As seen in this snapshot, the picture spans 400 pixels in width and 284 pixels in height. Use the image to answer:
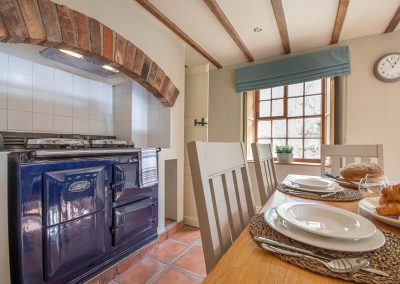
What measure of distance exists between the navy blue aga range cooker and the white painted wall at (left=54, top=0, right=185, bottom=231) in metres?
0.49

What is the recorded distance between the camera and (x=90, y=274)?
1355 mm

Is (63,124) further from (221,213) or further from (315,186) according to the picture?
(315,186)

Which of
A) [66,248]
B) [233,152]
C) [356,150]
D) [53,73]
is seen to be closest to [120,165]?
[66,248]

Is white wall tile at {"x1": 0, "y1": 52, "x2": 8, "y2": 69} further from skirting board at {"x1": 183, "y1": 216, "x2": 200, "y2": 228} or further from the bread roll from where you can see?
the bread roll

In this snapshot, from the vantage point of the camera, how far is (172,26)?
201 cm

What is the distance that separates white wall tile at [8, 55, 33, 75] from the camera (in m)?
1.64

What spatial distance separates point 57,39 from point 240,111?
230 cm

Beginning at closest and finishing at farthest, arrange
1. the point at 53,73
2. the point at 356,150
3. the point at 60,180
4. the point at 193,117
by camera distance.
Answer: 1. the point at 60,180
2. the point at 356,150
3. the point at 53,73
4. the point at 193,117

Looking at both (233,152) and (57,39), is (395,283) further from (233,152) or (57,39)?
(57,39)

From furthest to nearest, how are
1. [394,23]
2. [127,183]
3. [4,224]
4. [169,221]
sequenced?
[169,221] < [394,23] < [127,183] < [4,224]

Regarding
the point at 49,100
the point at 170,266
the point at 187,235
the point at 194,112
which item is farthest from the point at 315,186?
the point at 49,100

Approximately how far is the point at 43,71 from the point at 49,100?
0.26 m

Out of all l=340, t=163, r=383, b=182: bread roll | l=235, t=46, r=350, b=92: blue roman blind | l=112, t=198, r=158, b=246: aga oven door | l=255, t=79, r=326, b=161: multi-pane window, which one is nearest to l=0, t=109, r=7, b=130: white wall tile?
l=112, t=198, r=158, b=246: aga oven door

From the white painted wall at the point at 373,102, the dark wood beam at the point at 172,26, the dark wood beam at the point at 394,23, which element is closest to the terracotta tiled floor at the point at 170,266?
the white painted wall at the point at 373,102
